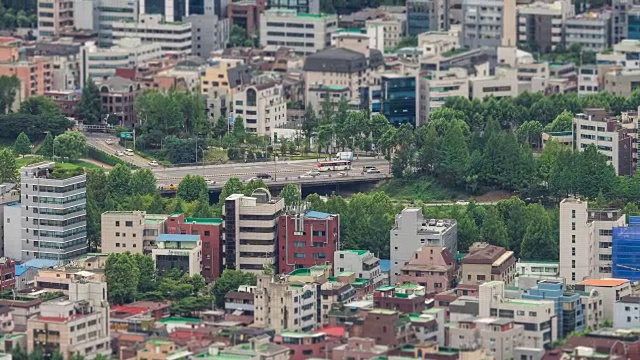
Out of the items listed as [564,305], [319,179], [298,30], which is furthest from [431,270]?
[298,30]

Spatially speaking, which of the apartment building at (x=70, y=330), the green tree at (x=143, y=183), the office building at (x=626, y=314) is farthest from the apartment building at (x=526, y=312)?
the green tree at (x=143, y=183)

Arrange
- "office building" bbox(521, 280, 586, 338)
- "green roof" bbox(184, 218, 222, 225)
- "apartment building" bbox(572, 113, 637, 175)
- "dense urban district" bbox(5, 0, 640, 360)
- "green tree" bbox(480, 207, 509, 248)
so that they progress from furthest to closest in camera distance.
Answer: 1. "apartment building" bbox(572, 113, 637, 175)
2. "green tree" bbox(480, 207, 509, 248)
3. "green roof" bbox(184, 218, 222, 225)
4. "office building" bbox(521, 280, 586, 338)
5. "dense urban district" bbox(5, 0, 640, 360)

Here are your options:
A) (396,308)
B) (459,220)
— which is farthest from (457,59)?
(396,308)

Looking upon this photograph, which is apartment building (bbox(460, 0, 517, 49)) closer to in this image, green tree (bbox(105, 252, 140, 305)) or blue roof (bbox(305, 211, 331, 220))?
blue roof (bbox(305, 211, 331, 220))

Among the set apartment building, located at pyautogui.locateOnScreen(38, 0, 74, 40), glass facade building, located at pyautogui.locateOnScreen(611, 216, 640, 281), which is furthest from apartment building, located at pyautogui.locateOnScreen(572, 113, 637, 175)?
apartment building, located at pyautogui.locateOnScreen(38, 0, 74, 40)

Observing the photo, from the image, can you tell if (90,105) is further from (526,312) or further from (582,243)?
(526,312)
